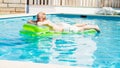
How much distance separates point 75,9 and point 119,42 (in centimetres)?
817

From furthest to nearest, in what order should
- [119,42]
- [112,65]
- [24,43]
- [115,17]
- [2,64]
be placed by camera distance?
[115,17] < [119,42] < [24,43] < [112,65] < [2,64]

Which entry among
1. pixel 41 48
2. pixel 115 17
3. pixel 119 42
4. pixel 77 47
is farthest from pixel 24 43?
pixel 115 17

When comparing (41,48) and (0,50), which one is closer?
(0,50)

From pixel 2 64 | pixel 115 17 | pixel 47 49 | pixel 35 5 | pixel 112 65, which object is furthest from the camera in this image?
pixel 35 5

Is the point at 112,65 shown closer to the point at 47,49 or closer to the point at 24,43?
the point at 47,49

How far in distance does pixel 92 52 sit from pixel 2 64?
2.68 m

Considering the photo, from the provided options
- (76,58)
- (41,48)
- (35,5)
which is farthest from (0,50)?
(35,5)

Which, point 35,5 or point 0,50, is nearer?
point 0,50

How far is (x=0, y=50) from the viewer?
530 cm

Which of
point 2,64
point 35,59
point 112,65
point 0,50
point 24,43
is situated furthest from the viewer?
point 24,43

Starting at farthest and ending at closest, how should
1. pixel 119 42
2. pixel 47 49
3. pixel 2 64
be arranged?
pixel 119 42 → pixel 47 49 → pixel 2 64

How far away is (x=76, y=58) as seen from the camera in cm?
489

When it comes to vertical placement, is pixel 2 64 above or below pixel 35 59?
Result: above

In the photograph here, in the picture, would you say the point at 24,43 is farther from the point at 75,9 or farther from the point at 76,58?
the point at 75,9
